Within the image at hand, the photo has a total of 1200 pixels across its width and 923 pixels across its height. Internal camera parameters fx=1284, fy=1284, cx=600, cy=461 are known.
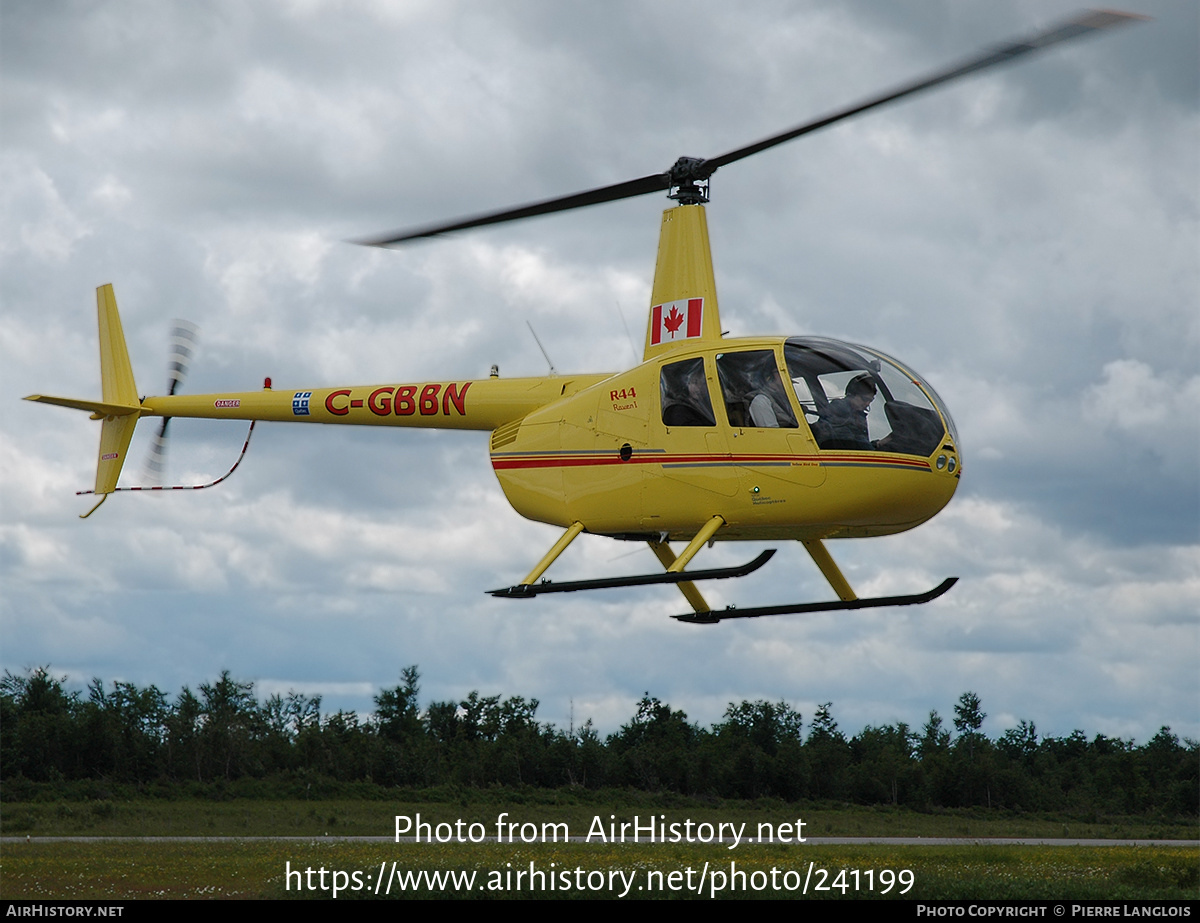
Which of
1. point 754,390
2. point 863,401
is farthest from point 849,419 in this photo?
point 754,390

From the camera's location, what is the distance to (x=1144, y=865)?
98.5ft

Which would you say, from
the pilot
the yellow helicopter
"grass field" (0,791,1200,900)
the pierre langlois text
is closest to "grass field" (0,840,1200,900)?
"grass field" (0,791,1200,900)

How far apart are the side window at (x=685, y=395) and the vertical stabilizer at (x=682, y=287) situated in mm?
1015

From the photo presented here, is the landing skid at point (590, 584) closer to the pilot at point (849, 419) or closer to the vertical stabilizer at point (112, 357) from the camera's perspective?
the pilot at point (849, 419)

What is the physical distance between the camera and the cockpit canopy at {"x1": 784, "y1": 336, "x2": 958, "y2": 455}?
1340 centimetres

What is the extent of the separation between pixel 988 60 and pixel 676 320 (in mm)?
5035

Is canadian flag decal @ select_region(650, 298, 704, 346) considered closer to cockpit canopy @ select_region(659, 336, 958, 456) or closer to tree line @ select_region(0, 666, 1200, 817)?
cockpit canopy @ select_region(659, 336, 958, 456)

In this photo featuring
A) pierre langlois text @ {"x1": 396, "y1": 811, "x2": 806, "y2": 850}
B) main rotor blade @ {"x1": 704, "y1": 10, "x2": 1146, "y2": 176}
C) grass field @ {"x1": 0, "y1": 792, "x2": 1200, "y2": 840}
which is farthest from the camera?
grass field @ {"x1": 0, "y1": 792, "x2": 1200, "y2": 840}

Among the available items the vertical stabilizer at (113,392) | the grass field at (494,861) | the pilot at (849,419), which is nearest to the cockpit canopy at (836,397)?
the pilot at (849,419)

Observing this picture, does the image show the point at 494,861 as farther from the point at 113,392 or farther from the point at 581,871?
the point at 113,392

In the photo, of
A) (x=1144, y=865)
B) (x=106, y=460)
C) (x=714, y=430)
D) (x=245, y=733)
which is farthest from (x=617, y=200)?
(x=245, y=733)

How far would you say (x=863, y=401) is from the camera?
1349 cm

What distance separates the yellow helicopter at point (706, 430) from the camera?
1345cm

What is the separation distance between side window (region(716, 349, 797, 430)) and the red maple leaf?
1.71 meters
